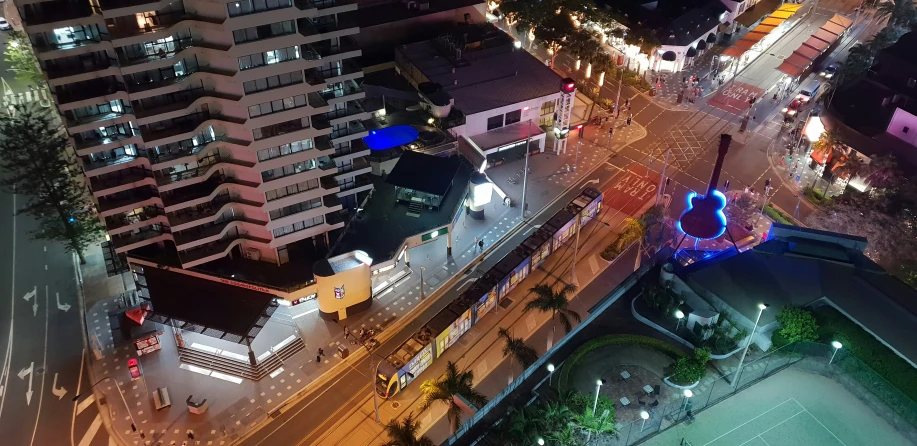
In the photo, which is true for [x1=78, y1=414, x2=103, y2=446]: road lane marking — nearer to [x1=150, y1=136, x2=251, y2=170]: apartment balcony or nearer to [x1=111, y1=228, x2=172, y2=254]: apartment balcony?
[x1=111, y1=228, x2=172, y2=254]: apartment balcony

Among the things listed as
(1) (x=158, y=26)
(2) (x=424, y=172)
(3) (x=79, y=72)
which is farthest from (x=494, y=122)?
(3) (x=79, y=72)

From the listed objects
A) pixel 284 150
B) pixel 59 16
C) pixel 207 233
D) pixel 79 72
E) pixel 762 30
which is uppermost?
pixel 59 16

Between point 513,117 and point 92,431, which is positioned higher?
point 513,117

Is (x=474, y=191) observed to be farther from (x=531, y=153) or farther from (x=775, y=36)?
(x=775, y=36)

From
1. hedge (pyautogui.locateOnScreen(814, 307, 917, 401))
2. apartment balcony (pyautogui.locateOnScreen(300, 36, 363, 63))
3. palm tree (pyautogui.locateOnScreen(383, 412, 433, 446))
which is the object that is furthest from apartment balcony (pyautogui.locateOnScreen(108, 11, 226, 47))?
hedge (pyautogui.locateOnScreen(814, 307, 917, 401))

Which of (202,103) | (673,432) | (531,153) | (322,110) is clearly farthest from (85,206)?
(673,432)

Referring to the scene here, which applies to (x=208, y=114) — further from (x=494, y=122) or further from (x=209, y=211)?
(x=494, y=122)

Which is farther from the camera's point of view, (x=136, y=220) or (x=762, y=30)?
(x=762, y=30)
